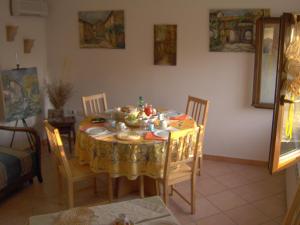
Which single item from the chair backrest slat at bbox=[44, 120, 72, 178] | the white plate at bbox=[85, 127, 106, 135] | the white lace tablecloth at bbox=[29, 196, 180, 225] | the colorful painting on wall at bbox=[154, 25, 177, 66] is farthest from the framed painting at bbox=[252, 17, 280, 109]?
the white lace tablecloth at bbox=[29, 196, 180, 225]

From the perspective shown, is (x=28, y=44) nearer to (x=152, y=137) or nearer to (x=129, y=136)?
(x=129, y=136)

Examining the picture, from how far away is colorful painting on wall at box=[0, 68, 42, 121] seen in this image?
13.5 feet

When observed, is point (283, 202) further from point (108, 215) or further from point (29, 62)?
point (29, 62)

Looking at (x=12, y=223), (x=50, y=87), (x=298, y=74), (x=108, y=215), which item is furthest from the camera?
(x=50, y=87)

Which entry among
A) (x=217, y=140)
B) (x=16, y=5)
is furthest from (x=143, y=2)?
(x=217, y=140)

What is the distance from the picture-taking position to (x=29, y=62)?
15.3 feet

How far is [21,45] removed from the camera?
4453mm

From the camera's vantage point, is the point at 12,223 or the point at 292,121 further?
the point at 12,223

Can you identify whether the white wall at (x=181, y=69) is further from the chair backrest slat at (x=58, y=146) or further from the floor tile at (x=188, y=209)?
the chair backrest slat at (x=58, y=146)

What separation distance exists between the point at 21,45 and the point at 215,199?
3.12 meters

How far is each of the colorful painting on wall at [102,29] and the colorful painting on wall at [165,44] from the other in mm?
484

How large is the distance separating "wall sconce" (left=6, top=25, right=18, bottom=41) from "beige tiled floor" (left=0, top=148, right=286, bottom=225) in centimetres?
168

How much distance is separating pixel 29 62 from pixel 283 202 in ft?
11.9

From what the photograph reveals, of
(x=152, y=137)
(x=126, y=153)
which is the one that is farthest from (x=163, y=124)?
(x=126, y=153)
